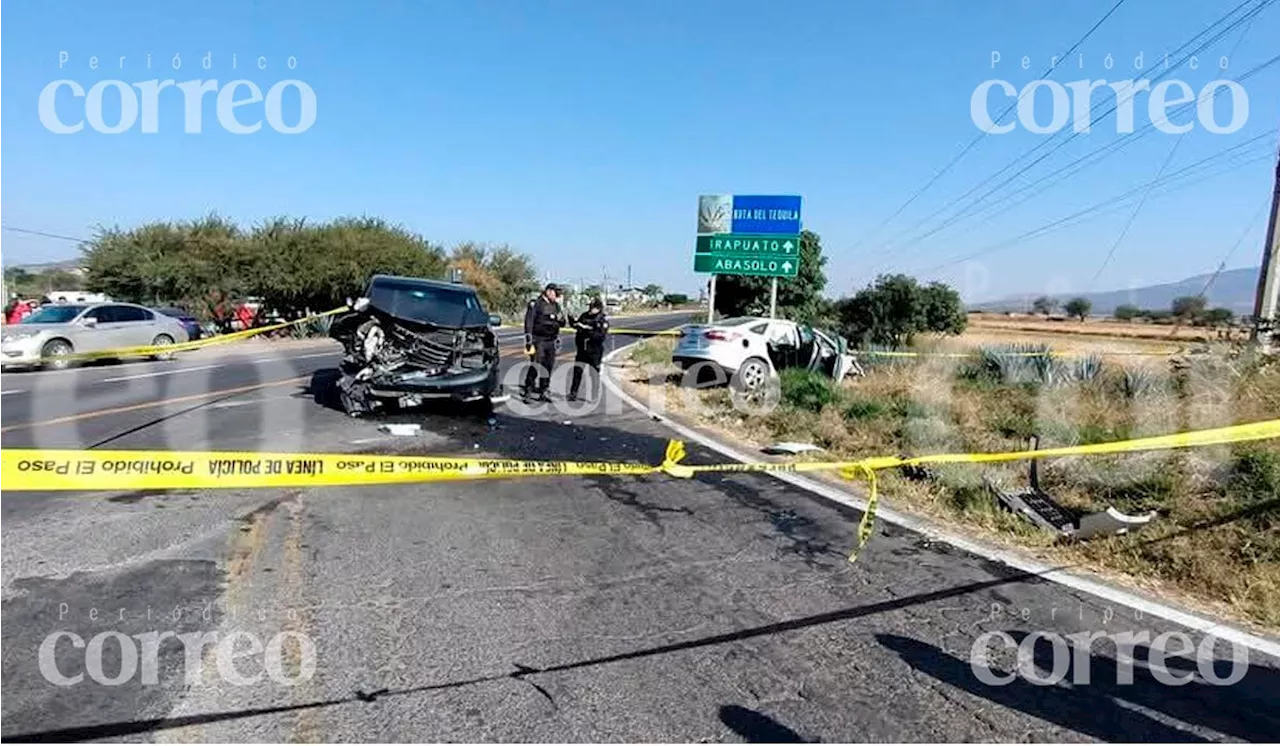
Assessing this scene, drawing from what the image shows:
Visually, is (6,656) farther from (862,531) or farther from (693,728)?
(862,531)

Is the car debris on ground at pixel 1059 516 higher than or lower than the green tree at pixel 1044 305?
lower

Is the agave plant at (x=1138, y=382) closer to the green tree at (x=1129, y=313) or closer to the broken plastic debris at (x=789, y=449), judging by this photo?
the broken plastic debris at (x=789, y=449)

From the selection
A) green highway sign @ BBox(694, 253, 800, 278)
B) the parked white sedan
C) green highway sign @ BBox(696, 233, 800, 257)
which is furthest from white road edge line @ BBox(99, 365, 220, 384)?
green highway sign @ BBox(696, 233, 800, 257)

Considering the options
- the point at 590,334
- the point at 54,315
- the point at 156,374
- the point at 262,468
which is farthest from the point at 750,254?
the point at 54,315

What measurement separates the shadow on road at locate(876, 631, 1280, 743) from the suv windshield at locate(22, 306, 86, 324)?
1938cm

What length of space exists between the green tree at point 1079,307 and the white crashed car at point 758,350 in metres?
81.4

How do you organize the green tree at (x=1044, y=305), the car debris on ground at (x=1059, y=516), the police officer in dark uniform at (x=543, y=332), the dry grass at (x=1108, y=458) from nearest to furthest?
the dry grass at (x=1108, y=458) < the car debris on ground at (x=1059, y=516) < the police officer in dark uniform at (x=543, y=332) < the green tree at (x=1044, y=305)

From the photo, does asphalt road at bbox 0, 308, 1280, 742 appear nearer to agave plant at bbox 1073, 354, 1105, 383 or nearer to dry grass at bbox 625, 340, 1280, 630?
dry grass at bbox 625, 340, 1280, 630

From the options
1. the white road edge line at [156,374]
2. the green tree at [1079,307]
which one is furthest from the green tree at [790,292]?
the green tree at [1079,307]

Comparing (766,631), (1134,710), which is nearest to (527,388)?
(766,631)

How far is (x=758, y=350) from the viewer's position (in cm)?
1395

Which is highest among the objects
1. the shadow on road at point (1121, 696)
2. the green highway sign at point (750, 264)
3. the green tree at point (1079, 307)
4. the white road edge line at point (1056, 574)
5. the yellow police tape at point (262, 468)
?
the green tree at point (1079, 307)

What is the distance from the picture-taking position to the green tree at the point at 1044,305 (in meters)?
91.8

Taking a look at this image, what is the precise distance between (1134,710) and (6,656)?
4.71 meters
